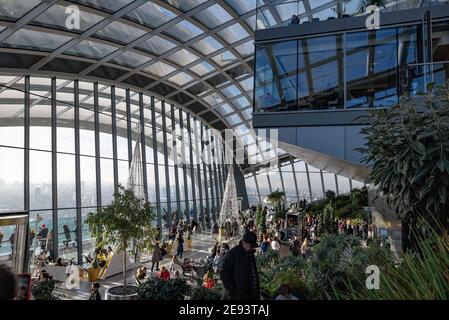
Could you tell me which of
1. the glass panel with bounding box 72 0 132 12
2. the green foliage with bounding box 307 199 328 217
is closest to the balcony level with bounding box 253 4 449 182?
the glass panel with bounding box 72 0 132 12

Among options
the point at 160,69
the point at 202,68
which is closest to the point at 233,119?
the point at 202,68

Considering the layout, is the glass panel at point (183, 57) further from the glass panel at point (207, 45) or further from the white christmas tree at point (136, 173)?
A: the white christmas tree at point (136, 173)

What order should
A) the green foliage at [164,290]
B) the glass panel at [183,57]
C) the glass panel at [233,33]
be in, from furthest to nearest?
the glass panel at [183,57]
the glass panel at [233,33]
the green foliage at [164,290]

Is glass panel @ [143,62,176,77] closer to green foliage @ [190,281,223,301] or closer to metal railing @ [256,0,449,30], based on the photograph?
metal railing @ [256,0,449,30]

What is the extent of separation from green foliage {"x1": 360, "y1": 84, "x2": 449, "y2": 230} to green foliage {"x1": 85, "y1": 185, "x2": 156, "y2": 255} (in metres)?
6.56

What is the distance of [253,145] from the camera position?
127ft

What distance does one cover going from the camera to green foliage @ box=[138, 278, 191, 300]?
7.10 m

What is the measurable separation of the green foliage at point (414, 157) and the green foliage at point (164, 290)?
4.07 m

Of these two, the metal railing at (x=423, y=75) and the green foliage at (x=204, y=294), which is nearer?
the green foliage at (x=204, y=294)

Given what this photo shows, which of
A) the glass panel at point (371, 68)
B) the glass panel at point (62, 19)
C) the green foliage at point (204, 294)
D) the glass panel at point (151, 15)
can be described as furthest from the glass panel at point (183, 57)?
the green foliage at point (204, 294)

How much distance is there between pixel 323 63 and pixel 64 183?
1196 centimetres

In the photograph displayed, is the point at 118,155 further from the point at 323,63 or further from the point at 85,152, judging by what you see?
the point at 323,63

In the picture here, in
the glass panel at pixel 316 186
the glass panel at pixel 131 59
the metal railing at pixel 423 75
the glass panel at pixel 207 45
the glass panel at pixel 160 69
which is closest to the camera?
the metal railing at pixel 423 75

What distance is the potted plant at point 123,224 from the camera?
32.6 feet
